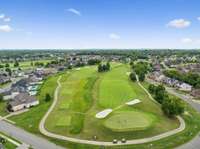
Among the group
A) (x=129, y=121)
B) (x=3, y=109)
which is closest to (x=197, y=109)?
(x=129, y=121)

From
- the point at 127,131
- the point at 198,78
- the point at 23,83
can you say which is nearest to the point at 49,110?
the point at 127,131

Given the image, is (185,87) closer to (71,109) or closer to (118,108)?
(118,108)

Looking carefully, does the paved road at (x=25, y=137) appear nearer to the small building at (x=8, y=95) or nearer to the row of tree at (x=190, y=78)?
the small building at (x=8, y=95)

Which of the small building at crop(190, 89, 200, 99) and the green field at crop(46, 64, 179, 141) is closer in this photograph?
the green field at crop(46, 64, 179, 141)

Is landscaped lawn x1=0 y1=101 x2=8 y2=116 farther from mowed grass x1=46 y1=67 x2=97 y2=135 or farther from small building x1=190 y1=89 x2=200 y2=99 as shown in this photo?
small building x1=190 y1=89 x2=200 y2=99

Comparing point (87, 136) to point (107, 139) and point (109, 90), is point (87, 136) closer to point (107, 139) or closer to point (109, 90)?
point (107, 139)

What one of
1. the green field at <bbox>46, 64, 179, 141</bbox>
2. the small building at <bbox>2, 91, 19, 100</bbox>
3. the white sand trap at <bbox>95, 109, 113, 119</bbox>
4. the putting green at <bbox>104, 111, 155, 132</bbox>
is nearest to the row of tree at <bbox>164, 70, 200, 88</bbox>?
the green field at <bbox>46, 64, 179, 141</bbox>
